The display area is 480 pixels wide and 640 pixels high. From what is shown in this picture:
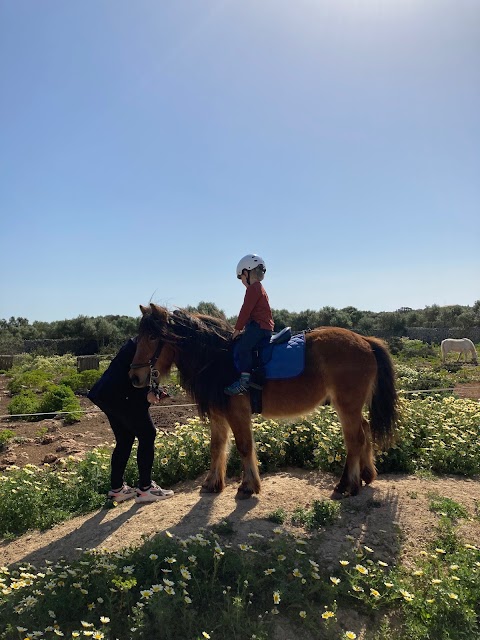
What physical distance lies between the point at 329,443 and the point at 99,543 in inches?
125

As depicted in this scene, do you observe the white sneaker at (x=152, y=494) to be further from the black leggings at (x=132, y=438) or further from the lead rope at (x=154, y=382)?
the lead rope at (x=154, y=382)

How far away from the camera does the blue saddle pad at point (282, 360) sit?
16.6ft

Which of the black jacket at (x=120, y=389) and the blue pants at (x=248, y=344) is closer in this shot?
the blue pants at (x=248, y=344)

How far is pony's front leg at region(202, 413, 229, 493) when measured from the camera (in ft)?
17.9

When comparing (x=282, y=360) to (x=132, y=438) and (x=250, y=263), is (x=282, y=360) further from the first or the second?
(x=132, y=438)

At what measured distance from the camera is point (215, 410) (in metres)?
5.18

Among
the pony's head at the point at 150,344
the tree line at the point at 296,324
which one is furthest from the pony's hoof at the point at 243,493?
the tree line at the point at 296,324

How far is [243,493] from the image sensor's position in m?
5.09

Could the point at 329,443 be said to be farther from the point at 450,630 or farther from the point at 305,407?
the point at 450,630

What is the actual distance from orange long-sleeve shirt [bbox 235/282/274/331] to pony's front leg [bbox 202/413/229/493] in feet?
4.09

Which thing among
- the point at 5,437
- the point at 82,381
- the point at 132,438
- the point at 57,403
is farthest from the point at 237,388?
the point at 82,381

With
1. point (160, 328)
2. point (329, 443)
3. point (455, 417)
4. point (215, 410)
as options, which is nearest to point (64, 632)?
point (215, 410)

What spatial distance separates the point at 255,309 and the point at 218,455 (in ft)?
6.08

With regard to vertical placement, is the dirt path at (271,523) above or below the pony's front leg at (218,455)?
below
